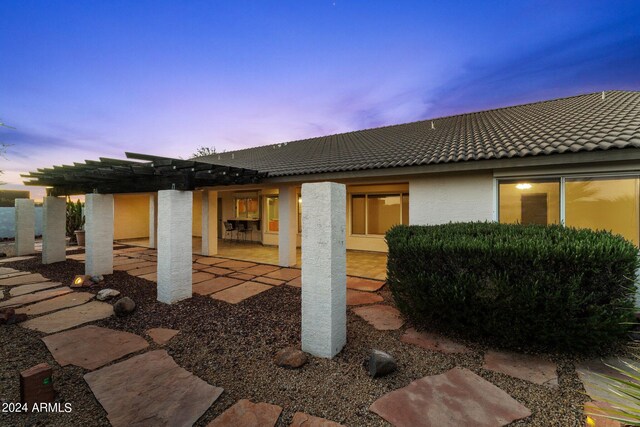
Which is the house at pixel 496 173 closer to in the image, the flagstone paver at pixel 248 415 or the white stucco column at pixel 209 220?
the white stucco column at pixel 209 220

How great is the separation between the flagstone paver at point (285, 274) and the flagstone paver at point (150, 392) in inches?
151

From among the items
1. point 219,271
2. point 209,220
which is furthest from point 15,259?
point 219,271

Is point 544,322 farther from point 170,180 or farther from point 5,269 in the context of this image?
point 5,269

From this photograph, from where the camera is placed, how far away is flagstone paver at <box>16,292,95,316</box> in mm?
4379

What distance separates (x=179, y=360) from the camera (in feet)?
9.59

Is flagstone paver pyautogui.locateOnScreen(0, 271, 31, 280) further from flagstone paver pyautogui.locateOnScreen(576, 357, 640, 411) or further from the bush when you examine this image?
flagstone paver pyautogui.locateOnScreen(576, 357, 640, 411)

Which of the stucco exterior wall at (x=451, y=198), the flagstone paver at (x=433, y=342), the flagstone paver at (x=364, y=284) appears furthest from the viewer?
the flagstone paver at (x=364, y=284)

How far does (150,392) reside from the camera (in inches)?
92.4

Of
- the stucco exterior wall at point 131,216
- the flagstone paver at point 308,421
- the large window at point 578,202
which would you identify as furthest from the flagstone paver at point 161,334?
the stucco exterior wall at point 131,216

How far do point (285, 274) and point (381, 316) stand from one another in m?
3.47

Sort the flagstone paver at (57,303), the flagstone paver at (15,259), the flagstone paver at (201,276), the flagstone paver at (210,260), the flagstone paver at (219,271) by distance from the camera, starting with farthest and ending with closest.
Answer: the flagstone paver at (15,259)
the flagstone paver at (210,260)
the flagstone paver at (219,271)
the flagstone paver at (201,276)
the flagstone paver at (57,303)

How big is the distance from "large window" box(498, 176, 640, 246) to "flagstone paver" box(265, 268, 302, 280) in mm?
5112

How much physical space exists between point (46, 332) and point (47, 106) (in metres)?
11.5

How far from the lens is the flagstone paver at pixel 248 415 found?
1.96m
